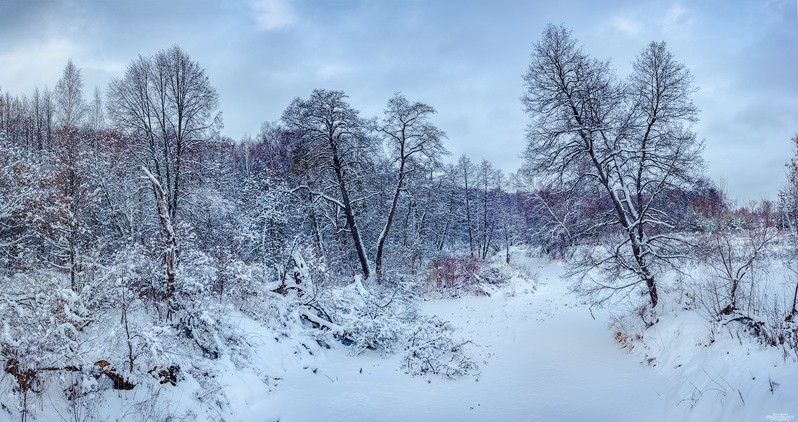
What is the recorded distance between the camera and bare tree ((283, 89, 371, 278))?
17.8m

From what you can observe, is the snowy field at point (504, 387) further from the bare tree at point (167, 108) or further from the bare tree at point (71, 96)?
the bare tree at point (71, 96)

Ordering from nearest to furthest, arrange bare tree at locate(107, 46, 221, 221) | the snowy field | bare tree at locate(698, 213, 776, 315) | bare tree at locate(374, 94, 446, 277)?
the snowy field < bare tree at locate(698, 213, 776, 315) < bare tree at locate(107, 46, 221, 221) < bare tree at locate(374, 94, 446, 277)

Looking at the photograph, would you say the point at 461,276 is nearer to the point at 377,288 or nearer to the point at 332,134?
the point at 377,288

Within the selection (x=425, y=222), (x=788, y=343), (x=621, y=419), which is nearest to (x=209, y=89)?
(x=621, y=419)

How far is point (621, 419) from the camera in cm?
726

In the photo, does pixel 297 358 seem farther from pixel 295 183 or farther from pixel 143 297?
pixel 295 183

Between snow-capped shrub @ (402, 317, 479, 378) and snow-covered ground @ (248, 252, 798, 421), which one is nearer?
snow-covered ground @ (248, 252, 798, 421)

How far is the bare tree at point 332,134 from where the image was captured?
58.4 ft

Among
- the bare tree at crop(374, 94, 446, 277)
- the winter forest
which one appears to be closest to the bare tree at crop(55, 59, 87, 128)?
the winter forest

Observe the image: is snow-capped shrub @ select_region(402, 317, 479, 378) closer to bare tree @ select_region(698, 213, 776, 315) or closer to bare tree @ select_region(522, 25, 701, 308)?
bare tree @ select_region(522, 25, 701, 308)

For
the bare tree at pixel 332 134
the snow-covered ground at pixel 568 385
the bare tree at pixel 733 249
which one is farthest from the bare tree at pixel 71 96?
the bare tree at pixel 733 249

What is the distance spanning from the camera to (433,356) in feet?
34.2

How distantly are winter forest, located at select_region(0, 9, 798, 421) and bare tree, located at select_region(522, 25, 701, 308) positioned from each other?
A: 0.07m

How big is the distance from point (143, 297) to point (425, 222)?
3007 centimetres
